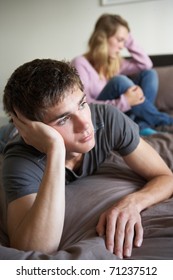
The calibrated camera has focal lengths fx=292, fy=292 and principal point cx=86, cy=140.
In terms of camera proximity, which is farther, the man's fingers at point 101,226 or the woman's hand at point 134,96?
the woman's hand at point 134,96

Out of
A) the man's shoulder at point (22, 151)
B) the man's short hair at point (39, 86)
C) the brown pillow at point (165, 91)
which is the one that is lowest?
the brown pillow at point (165, 91)

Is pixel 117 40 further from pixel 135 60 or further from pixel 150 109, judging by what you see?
pixel 150 109

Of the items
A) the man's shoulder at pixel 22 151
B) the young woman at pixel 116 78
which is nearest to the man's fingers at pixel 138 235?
the man's shoulder at pixel 22 151

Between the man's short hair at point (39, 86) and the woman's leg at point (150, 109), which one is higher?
the man's short hair at point (39, 86)

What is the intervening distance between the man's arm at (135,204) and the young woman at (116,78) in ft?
1.60

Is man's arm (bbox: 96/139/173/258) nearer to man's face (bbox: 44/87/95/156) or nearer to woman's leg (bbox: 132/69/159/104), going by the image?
man's face (bbox: 44/87/95/156)

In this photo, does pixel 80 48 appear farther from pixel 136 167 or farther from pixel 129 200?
pixel 129 200

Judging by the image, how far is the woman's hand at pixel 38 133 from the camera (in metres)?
0.51

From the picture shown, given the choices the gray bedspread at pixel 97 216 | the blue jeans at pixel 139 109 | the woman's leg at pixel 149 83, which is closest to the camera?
the gray bedspread at pixel 97 216

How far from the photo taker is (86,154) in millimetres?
664

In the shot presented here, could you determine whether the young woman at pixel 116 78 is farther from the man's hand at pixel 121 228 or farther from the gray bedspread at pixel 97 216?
the man's hand at pixel 121 228

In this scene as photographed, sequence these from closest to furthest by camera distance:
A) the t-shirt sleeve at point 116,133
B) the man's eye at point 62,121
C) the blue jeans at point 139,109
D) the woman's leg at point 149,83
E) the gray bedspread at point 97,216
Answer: the gray bedspread at point 97,216 → the man's eye at point 62,121 → the t-shirt sleeve at point 116,133 → the blue jeans at point 139,109 → the woman's leg at point 149,83
